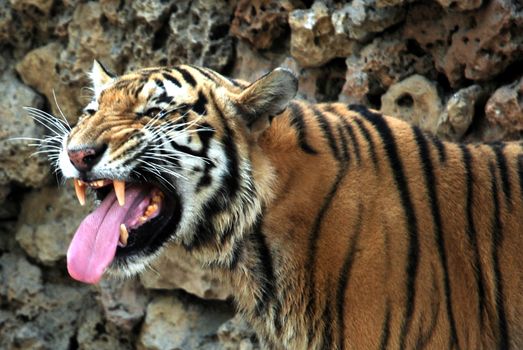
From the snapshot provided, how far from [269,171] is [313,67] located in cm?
153

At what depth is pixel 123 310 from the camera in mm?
4473

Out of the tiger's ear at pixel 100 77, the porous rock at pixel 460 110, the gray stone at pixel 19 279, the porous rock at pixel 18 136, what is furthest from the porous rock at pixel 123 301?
the tiger's ear at pixel 100 77

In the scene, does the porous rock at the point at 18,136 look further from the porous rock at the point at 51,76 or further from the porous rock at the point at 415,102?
the porous rock at the point at 415,102

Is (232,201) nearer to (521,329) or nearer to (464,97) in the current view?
(521,329)

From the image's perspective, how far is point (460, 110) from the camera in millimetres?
3422

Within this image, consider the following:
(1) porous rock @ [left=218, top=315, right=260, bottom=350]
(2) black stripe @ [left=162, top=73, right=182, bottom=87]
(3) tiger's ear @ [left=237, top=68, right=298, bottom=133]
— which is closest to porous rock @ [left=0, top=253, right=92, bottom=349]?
(1) porous rock @ [left=218, top=315, right=260, bottom=350]

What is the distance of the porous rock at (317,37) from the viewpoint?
371 cm

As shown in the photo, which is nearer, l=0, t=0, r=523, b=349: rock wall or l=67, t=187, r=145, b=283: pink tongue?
l=67, t=187, r=145, b=283: pink tongue

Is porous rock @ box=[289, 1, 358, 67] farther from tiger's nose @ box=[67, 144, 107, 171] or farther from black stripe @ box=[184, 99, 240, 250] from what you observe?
tiger's nose @ box=[67, 144, 107, 171]

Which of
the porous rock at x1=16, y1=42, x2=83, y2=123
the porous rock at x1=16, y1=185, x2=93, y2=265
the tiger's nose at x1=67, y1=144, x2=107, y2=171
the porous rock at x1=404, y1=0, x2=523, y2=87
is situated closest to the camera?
the tiger's nose at x1=67, y1=144, x2=107, y2=171

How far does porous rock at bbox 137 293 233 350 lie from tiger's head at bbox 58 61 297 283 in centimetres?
190

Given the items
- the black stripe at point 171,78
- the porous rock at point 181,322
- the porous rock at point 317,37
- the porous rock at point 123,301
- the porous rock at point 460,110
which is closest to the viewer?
the black stripe at point 171,78

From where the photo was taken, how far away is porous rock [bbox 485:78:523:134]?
327 centimetres

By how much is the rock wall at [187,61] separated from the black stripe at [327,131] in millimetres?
544
